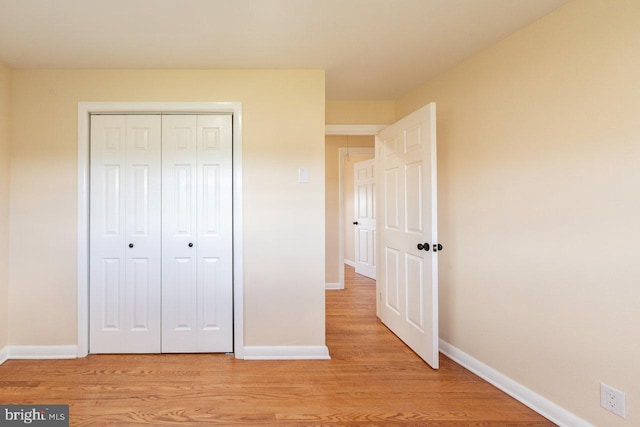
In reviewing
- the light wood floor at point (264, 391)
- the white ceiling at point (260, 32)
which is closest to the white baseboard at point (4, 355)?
the light wood floor at point (264, 391)

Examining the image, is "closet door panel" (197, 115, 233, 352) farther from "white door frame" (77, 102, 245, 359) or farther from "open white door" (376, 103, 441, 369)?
"open white door" (376, 103, 441, 369)

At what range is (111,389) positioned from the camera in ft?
6.79

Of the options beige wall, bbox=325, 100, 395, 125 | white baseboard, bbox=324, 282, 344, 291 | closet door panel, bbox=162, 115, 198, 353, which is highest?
beige wall, bbox=325, 100, 395, 125

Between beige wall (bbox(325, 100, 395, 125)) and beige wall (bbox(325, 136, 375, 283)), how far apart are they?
156 cm

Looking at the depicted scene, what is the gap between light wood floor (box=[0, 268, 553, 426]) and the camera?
1807 mm

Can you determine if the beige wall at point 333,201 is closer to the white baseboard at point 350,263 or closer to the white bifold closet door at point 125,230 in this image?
the white baseboard at point 350,263

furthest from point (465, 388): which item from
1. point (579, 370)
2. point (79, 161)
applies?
point (79, 161)

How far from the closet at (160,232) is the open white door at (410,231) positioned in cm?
146

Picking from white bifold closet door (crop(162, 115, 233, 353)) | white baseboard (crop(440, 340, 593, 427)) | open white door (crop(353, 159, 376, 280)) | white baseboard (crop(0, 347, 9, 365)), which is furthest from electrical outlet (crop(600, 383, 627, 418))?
white baseboard (crop(0, 347, 9, 365))

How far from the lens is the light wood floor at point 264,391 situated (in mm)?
1807

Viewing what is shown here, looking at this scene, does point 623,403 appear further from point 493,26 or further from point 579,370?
point 493,26

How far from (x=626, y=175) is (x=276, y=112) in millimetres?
2169

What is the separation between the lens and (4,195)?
8.01 feet

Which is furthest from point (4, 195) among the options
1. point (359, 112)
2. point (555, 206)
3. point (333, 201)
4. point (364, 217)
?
point (364, 217)
